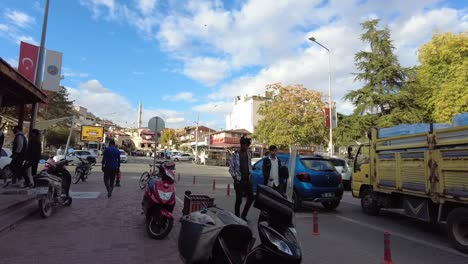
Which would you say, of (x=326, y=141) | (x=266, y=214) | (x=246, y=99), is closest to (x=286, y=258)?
(x=266, y=214)

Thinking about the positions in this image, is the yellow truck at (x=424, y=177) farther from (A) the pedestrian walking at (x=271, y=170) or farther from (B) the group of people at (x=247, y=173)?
(A) the pedestrian walking at (x=271, y=170)

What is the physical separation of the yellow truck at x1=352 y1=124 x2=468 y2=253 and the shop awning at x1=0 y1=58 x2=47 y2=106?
357 inches

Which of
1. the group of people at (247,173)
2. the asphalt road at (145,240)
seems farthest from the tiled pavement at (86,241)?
the group of people at (247,173)

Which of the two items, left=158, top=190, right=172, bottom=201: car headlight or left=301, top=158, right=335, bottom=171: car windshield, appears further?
left=301, top=158, right=335, bottom=171: car windshield

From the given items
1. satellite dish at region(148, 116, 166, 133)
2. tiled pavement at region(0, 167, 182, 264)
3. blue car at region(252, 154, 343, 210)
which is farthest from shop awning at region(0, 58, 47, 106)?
blue car at region(252, 154, 343, 210)

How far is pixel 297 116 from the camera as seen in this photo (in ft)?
121

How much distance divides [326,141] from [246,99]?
46495mm

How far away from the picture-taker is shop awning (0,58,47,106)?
779 centimetres

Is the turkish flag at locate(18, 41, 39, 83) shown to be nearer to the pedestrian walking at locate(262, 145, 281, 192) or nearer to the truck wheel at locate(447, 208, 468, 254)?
the pedestrian walking at locate(262, 145, 281, 192)

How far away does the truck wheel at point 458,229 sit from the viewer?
6238 mm

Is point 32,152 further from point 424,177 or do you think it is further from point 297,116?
point 297,116

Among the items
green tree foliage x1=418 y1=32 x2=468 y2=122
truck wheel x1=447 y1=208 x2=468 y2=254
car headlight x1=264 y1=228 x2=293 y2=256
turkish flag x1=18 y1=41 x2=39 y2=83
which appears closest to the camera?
car headlight x1=264 y1=228 x2=293 y2=256

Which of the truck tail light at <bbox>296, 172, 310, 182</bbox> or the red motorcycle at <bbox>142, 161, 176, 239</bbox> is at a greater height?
the truck tail light at <bbox>296, 172, 310, 182</bbox>

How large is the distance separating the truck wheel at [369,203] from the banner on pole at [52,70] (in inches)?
453
